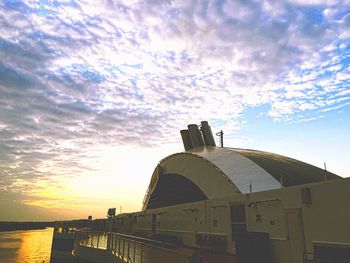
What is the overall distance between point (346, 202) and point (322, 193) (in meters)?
0.87

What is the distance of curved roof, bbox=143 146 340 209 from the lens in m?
22.6

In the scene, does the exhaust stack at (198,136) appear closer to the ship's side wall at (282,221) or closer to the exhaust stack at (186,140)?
the exhaust stack at (186,140)

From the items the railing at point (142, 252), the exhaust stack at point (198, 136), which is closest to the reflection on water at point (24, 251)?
the exhaust stack at point (198, 136)

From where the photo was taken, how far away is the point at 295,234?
1068 centimetres

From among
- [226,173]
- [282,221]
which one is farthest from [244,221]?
[226,173]

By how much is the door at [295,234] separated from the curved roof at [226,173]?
8110 mm

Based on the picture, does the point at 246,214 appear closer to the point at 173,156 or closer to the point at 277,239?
the point at 277,239

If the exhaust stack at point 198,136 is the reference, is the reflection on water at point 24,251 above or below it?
below

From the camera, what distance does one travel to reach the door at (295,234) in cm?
1038

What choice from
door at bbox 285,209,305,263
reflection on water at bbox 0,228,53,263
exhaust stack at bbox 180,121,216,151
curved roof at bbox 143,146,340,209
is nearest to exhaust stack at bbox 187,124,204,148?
exhaust stack at bbox 180,121,216,151

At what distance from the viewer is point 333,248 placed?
9.10 metres

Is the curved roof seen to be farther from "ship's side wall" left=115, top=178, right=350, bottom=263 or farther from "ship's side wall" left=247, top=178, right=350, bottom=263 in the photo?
Result: "ship's side wall" left=247, top=178, right=350, bottom=263

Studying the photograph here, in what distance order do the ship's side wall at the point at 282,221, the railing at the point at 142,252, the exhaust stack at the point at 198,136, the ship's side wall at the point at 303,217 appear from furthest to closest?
the exhaust stack at the point at 198,136 → the ship's side wall at the point at 282,221 → the ship's side wall at the point at 303,217 → the railing at the point at 142,252

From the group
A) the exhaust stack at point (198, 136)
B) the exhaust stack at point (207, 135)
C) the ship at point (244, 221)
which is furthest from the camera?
the exhaust stack at point (198, 136)
